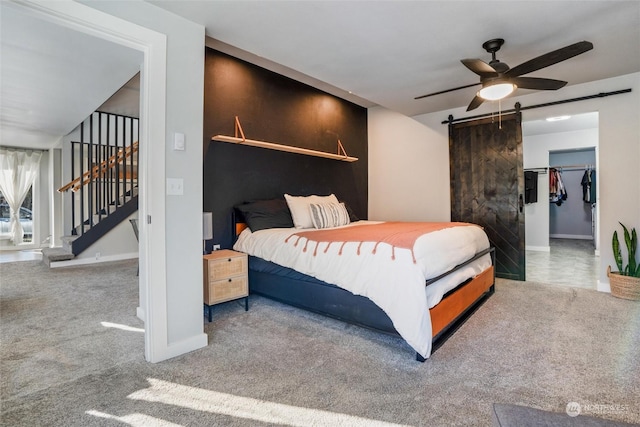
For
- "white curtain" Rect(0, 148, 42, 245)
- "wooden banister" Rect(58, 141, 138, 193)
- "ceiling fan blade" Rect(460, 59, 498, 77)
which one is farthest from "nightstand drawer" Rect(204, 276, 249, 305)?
"white curtain" Rect(0, 148, 42, 245)

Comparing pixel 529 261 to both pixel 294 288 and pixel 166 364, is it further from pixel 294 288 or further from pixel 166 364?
pixel 166 364

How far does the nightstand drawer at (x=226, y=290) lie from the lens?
9.04 feet

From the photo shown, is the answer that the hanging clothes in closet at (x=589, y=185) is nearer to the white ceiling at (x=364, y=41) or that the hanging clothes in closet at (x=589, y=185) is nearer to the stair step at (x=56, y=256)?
the white ceiling at (x=364, y=41)

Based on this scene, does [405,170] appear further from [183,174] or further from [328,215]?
[183,174]

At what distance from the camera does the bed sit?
6.90 ft

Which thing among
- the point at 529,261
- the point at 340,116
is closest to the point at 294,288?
the point at 340,116

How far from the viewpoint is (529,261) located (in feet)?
18.2

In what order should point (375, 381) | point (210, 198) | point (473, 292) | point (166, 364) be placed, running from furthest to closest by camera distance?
point (210, 198) < point (473, 292) < point (166, 364) < point (375, 381)

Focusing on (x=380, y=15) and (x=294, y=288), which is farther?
(x=294, y=288)

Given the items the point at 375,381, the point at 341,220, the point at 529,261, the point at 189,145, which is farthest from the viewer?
the point at 529,261

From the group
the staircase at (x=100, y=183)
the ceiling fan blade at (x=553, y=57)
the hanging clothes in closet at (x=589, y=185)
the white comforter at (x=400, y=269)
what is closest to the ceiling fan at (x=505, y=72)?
the ceiling fan blade at (x=553, y=57)

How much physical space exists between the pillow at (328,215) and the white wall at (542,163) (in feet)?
15.2

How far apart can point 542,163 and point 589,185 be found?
151 cm

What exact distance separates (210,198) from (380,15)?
93.3 inches
